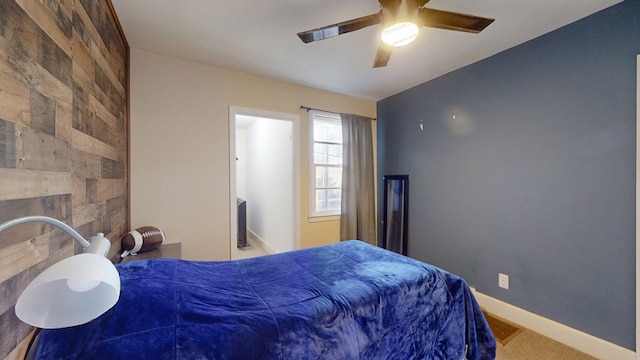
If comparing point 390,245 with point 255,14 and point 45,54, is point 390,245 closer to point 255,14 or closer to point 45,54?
point 255,14

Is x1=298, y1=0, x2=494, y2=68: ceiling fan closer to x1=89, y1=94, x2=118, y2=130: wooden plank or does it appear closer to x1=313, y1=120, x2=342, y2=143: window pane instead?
x1=89, y1=94, x2=118, y2=130: wooden plank

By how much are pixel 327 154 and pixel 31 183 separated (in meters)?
2.91

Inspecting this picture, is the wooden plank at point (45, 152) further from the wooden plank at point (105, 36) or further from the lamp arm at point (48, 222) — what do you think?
the wooden plank at point (105, 36)

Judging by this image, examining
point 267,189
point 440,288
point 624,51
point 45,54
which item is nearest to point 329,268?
point 440,288

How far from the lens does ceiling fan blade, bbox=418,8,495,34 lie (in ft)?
4.78

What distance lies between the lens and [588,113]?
1863 mm

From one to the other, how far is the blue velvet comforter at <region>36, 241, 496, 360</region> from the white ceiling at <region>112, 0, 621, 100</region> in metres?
1.78

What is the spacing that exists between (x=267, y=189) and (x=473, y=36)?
3366mm

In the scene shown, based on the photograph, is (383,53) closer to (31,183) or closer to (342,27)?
(342,27)

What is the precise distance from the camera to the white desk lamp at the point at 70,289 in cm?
54

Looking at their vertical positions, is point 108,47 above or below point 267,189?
above

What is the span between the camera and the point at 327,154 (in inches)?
139

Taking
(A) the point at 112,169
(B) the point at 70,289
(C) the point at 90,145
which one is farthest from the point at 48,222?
(A) the point at 112,169

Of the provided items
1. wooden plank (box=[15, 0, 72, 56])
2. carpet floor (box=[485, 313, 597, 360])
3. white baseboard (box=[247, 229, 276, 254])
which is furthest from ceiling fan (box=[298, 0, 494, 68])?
white baseboard (box=[247, 229, 276, 254])
